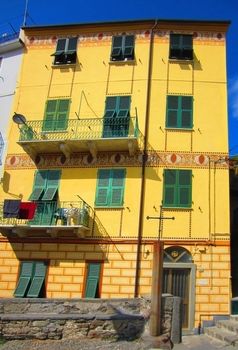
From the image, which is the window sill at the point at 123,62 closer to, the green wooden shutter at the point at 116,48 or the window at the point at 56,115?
the green wooden shutter at the point at 116,48

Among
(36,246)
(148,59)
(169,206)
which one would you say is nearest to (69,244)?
(36,246)

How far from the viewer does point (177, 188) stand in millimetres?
17562

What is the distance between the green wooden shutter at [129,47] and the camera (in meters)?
20.1

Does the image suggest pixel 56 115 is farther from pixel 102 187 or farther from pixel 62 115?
pixel 102 187

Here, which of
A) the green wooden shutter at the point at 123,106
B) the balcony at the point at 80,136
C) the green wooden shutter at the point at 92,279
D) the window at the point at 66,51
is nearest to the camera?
the green wooden shutter at the point at 92,279

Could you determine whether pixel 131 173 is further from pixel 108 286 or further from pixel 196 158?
pixel 108 286

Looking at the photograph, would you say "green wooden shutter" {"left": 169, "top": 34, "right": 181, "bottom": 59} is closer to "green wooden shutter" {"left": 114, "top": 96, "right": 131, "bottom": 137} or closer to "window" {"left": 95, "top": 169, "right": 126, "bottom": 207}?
"green wooden shutter" {"left": 114, "top": 96, "right": 131, "bottom": 137}

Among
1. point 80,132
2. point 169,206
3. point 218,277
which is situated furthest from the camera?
point 80,132

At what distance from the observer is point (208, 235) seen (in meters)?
16.8

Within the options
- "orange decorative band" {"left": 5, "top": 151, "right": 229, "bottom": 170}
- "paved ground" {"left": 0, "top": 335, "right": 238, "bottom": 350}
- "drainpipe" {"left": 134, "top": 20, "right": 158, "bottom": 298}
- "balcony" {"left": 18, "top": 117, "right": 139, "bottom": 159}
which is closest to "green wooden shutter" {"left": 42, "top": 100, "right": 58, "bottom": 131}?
"balcony" {"left": 18, "top": 117, "right": 139, "bottom": 159}

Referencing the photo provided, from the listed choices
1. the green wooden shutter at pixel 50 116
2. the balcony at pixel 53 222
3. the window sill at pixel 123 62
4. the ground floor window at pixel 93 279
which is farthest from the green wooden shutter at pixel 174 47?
the ground floor window at pixel 93 279

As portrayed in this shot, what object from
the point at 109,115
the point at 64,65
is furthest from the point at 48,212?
the point at 64,65

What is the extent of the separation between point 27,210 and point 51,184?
178 centimetres

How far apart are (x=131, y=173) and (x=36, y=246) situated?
17.4 ft
